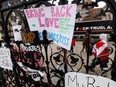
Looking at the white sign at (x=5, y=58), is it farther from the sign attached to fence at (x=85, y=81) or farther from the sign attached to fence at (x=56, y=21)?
the sign attached to fence at (x=85, y=81)

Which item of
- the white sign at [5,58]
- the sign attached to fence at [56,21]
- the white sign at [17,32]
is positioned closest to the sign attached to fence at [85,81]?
the sign attached to fence at [56,21]

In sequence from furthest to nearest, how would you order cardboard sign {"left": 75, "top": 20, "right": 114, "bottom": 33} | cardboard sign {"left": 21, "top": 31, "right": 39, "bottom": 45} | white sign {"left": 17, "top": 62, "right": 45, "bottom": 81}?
white sign {"left": 17, "top": 62, "right": 45, "bottom": 81} < cardboard sign {"left": 21, "top": 31, "right": 39, "bottom": 45} < cardboard sign {"left": 75, "top": 20, "right": 114, "bottom": 33}

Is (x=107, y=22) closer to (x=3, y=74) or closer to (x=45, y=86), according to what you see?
(x=45, y=86)

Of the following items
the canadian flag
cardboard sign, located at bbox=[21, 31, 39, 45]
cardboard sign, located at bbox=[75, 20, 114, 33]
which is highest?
cardboard sign, located at bbox=[75, 20, 114, 33]

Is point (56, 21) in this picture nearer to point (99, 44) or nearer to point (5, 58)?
point (99, 44)

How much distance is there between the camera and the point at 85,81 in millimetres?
1373

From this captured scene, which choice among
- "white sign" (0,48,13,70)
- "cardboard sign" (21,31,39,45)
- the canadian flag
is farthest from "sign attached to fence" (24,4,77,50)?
"white sign" (0,48,13,70)

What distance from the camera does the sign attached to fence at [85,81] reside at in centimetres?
126

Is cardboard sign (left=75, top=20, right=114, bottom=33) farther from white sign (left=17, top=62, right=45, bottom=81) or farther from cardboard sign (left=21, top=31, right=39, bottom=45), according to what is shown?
white sign (left=17, top=62, right=45, bottom=81)

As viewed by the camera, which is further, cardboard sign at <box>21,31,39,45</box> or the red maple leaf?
cardboard sign at <box>21,31,39,45</box>

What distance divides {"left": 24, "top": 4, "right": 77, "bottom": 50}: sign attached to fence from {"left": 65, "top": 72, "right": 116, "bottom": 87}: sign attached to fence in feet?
0.88

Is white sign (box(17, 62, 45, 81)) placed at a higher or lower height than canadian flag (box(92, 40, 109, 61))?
lower

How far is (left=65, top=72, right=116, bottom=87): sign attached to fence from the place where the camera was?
1.26 m

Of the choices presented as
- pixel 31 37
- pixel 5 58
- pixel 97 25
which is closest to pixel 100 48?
pixel 97 25
